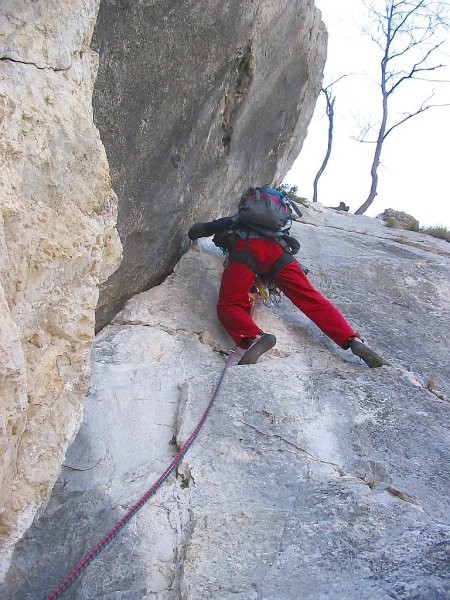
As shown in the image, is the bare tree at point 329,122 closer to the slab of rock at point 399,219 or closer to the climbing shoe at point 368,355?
the slab of rock at point 399,219

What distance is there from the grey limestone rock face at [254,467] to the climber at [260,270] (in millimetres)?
168

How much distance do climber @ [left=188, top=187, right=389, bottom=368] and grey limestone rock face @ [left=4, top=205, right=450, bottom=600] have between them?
17 centimetres

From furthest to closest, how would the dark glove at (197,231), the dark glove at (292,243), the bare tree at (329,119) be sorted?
the bare tree at (329,119) → the dark glove at (197,231) → the dark glove at (292,243)

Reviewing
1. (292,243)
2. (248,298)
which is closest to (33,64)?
(248,298)

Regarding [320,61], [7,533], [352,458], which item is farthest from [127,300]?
[320,61]

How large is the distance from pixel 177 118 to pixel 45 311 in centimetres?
248

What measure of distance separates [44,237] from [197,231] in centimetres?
290

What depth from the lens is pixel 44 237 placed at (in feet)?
7.40

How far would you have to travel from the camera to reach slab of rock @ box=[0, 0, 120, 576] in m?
2.05

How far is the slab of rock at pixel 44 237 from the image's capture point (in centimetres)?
205

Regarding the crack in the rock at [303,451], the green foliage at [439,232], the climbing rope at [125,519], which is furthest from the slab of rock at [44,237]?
the green foliage at [439,232]

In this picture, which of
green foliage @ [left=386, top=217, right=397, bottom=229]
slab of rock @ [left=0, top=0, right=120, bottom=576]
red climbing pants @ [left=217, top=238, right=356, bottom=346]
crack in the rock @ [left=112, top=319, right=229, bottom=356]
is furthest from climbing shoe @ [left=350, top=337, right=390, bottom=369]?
green foliage @ [left=386, top=217, right=397, bottom=229]

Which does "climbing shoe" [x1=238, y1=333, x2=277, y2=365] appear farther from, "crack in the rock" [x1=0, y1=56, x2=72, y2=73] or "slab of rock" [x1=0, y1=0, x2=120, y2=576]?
"crack in the rock" [x1=0, y1=56, x2=72, y2=73]

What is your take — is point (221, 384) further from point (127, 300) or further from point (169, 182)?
point (169, 182)
